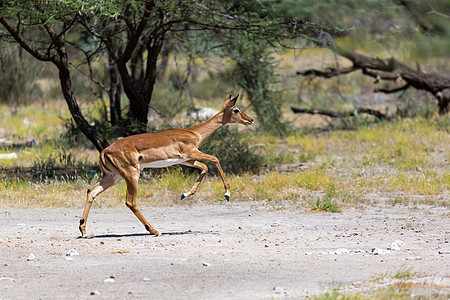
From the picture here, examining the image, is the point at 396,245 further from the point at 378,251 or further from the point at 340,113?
the point at 340,113

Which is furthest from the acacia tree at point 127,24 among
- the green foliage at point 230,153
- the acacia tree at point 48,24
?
the green foliage at point 230,153

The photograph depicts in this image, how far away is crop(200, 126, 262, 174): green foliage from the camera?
14.3m

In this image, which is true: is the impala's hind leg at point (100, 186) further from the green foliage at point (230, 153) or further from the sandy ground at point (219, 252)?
the green foliage at point (230, 153)

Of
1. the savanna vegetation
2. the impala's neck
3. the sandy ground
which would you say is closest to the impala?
the impala's neck

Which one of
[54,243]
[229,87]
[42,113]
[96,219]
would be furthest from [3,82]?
[54,243]

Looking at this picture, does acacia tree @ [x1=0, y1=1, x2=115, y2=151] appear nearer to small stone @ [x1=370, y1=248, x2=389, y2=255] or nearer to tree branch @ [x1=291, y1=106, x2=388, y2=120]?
small stone @ [x1=370, y1=248, x2=389, y2=255]

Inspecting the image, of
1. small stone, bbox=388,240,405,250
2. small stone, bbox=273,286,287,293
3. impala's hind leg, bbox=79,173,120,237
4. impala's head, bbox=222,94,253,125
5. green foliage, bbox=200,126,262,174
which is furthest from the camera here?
green foliage, bbox=200,126,262,174

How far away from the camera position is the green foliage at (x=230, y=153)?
14.3m

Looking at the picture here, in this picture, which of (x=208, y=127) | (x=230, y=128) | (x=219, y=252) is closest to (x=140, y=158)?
(x=208, y=127)

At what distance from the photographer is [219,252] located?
7613mm

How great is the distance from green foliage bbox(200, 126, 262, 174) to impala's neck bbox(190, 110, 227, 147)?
4.23 m

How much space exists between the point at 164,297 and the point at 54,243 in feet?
9.86

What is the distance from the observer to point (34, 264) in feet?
23.5

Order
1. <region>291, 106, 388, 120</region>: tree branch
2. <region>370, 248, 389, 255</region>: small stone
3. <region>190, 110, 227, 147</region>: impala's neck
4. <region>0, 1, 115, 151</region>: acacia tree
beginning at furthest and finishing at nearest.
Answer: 1. <region>291, 106, 388, 120</region>: tree branch
2. <region>0, 1, 115, 151</region>: acacia tree
3. <region>190, 110, 227, 147</region>: impala's neck
4. <region>370, 248, 389, 255</region>: small stone
